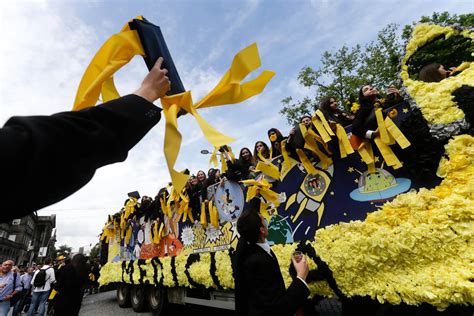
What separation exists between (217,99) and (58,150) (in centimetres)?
72

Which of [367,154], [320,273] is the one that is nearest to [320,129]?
[367,154]

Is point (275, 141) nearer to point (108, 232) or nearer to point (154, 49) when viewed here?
point (154, 49)

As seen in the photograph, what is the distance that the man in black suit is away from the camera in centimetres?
180

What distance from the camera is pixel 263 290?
187 centimetres

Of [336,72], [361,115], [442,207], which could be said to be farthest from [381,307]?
[336,72]

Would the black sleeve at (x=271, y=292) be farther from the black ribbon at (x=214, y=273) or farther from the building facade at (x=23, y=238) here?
the building facade at (x=23, y=238)

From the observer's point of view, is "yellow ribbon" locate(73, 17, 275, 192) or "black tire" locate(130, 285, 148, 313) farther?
"black tire" locate(130, 285, 148, 313)

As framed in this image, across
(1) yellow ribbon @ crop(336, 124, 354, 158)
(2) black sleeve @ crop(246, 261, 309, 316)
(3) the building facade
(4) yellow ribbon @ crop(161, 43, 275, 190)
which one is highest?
(3) the building facade

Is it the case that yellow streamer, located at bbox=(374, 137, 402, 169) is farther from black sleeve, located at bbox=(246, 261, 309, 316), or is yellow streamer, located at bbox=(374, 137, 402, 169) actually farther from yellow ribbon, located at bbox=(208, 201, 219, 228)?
yellow ribbon, located at bbox=(208, 201, 219, 228)

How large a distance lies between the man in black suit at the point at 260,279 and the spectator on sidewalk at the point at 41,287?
7.54m

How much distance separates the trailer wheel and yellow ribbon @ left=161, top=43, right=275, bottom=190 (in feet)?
21.7

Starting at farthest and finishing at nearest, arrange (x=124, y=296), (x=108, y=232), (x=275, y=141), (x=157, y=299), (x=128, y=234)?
(x=108, y=232) < (x=128, y=234) < (x=124, y=296) < (x=157, y=299) < (x=275, y=141)

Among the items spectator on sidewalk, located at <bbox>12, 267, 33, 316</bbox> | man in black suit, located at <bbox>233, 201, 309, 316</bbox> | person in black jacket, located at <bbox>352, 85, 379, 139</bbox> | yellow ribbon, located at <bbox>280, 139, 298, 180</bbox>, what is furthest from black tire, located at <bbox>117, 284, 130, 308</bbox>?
person in black jacket, located at <bbox>352, 85, 379, 139</bbox>

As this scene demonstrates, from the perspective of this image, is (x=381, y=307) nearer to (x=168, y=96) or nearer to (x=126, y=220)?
(x=168, y=96)
